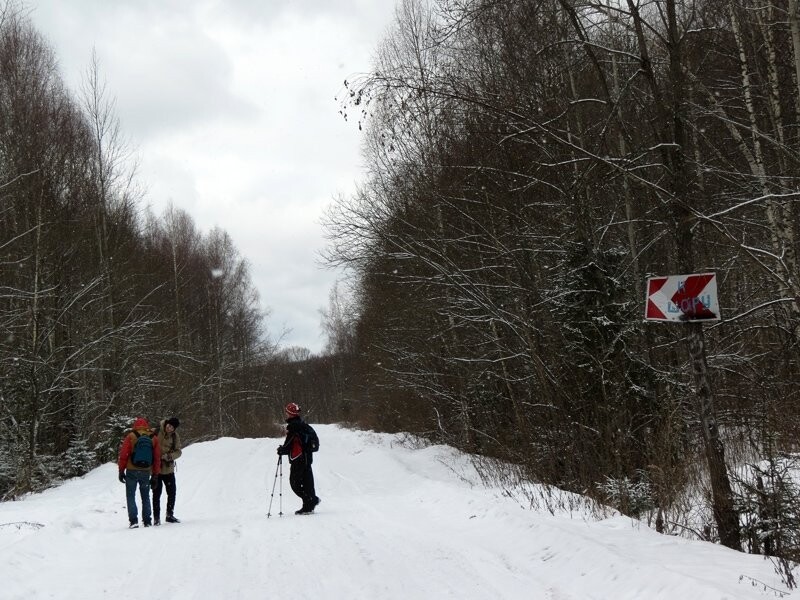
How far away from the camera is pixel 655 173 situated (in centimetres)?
1354

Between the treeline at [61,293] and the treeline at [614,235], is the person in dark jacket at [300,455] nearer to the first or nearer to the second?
the treeline at [614,235]

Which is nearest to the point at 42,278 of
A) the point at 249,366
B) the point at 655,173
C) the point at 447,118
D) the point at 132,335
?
the point at 132,335

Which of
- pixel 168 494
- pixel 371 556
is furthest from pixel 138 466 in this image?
pixel 371 556

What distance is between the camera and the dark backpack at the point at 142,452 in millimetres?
10531

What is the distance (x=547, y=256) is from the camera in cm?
1388

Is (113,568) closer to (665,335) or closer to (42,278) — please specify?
(665,335)

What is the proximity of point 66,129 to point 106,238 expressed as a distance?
416 centimetres

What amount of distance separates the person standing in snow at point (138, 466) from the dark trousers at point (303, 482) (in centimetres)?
234

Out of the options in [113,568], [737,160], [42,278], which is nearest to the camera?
[113,568]

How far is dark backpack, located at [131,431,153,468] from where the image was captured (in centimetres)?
1053

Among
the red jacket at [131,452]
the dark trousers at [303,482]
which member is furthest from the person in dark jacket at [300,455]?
the red jacket at [131,452]

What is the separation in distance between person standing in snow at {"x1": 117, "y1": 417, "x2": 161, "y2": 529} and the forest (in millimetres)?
5554

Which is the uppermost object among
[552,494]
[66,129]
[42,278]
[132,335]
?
[66,129]

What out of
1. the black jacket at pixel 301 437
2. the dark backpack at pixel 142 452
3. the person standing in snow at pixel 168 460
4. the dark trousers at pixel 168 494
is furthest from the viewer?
the black jacket at pixel 301 437
